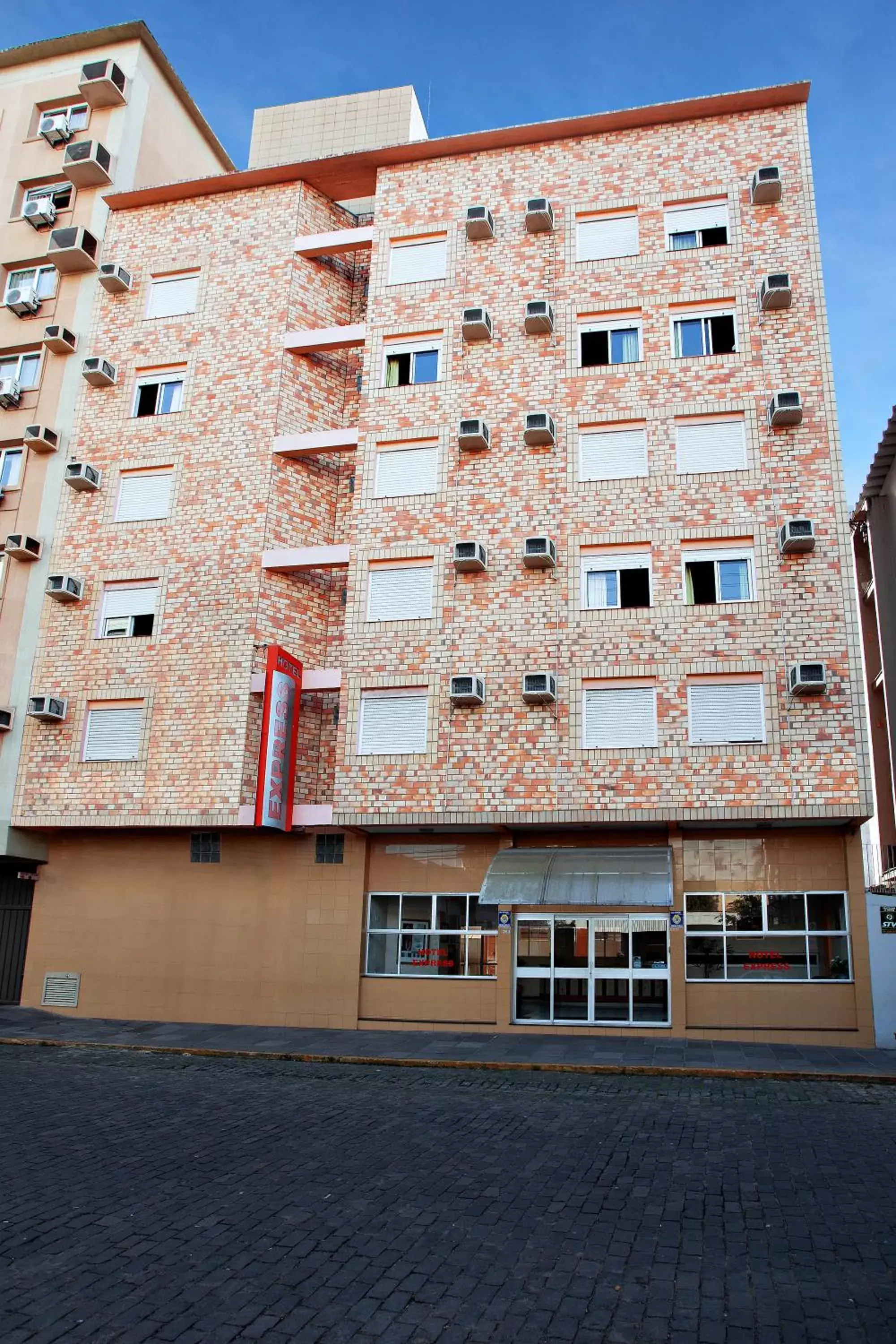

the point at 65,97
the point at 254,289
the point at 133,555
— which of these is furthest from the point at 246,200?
the point at 133,555

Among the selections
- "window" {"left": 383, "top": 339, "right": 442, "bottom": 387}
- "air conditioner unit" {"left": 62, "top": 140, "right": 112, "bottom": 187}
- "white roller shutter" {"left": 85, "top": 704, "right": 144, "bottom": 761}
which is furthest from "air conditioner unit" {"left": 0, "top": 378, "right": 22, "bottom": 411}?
"window" {"left": 383, "top": 339, "right": 442, "bottom": 387}

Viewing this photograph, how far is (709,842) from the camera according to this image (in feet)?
64.0

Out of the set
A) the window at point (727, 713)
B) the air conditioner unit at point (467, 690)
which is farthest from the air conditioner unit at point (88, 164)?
the window at point (727, 713)

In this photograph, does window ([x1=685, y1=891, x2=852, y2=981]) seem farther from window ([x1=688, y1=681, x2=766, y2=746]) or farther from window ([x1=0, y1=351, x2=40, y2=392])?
window ([x1=0, y1=351, x2=40, y2=392])

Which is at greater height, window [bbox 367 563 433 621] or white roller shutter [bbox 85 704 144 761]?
window [bbox 367 563 433 621]

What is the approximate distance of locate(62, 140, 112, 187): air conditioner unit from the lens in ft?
85.6

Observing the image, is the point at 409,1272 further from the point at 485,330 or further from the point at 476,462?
the point at 485,330

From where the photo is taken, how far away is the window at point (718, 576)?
19734 millimetres

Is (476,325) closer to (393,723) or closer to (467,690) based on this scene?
(467,690)

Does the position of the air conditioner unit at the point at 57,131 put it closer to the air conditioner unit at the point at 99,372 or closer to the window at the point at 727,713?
the air conditioner unit at the point at 99,372

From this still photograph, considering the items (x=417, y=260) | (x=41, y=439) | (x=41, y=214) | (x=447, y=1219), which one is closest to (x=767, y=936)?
(x=447, y=1219)

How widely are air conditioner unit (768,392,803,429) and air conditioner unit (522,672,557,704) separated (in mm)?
6950

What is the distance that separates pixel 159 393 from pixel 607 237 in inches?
449

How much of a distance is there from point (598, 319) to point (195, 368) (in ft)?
32.0
